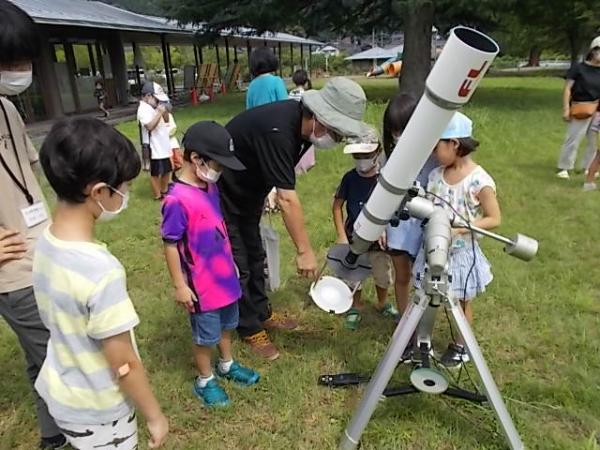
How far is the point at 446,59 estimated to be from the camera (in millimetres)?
1501

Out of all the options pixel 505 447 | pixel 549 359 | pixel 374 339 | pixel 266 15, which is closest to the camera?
pixel 505 447

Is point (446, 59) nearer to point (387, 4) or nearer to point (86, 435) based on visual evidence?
point (86, 435)

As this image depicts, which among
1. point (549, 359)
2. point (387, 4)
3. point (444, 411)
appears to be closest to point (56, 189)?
point (444, 411)

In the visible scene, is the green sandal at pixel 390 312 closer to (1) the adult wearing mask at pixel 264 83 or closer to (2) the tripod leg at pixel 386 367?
(2) the tripod leg at pixel 386 367

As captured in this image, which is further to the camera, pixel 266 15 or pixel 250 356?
pixel 266 15

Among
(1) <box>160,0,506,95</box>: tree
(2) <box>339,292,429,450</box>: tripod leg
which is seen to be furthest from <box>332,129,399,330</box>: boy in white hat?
(1) <box>160,0,506,95</box>: tree

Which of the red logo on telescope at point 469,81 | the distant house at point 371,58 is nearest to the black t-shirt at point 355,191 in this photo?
the red logo on telescope at point 469,81

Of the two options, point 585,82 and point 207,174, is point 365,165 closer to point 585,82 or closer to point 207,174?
point 207,174

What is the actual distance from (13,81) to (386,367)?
174cm

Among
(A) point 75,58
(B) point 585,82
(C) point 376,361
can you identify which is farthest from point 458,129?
(A) point 75,58

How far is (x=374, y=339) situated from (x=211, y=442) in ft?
4.02

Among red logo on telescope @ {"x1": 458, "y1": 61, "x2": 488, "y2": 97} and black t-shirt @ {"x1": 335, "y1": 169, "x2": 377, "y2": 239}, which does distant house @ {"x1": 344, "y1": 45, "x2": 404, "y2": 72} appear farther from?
red logo on telescope @ {"x1": 458, "y1": 61, "x2": 488, "y2": 97}

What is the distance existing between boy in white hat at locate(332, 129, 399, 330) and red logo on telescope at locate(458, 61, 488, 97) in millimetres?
950

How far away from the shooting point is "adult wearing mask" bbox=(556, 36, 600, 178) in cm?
584
